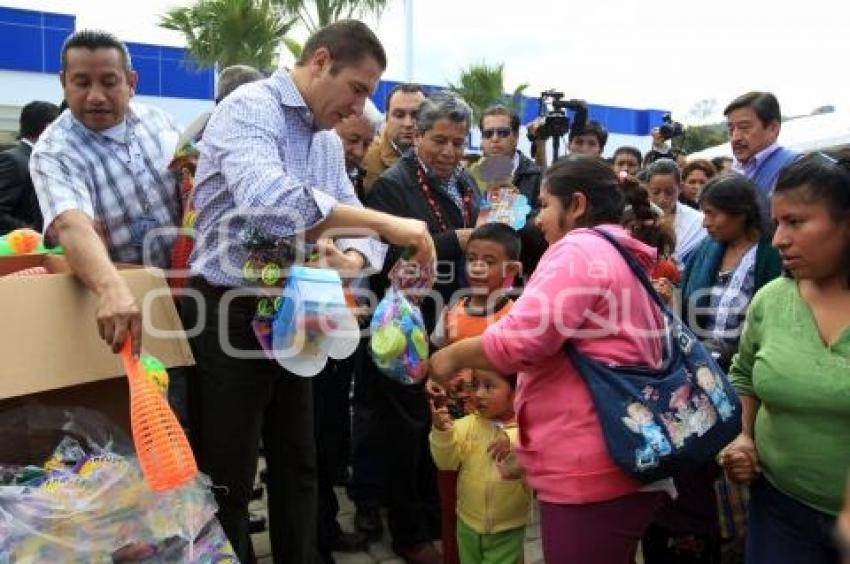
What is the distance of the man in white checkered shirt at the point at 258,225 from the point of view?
190cm

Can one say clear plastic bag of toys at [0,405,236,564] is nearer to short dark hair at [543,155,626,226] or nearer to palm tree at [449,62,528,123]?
short dark hair at [543,155,626,226]

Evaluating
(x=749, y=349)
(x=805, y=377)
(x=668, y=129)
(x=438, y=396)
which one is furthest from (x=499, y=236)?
(x=668, y=129)

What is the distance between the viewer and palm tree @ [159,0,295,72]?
634 inches

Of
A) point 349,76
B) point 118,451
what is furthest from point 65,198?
point 349,76

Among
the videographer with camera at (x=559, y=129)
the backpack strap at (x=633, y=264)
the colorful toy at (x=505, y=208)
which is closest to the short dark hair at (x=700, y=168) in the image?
the videographer with camera at (x=559, y=129)

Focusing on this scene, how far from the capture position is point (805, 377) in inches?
72.2

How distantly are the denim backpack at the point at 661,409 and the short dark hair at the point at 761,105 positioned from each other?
111 inches

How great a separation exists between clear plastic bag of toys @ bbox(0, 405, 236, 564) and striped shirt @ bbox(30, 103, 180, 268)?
0.60 m

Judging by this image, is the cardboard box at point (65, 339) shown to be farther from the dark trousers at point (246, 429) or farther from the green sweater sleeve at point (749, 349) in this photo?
the green sweater sleeve at point (749, 349)

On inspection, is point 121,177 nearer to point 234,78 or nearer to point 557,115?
point 234,78

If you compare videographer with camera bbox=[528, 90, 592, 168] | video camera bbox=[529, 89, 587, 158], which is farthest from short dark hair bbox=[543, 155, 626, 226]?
video camera bbox=[529, 89, 587, 158]

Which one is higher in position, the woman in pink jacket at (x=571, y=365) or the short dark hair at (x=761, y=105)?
the short dark hair at (x=761, y=105)

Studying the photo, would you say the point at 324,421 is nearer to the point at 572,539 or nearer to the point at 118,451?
the point at 118,451

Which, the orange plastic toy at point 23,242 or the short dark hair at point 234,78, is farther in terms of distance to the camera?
the short dark hair at point 234,78
